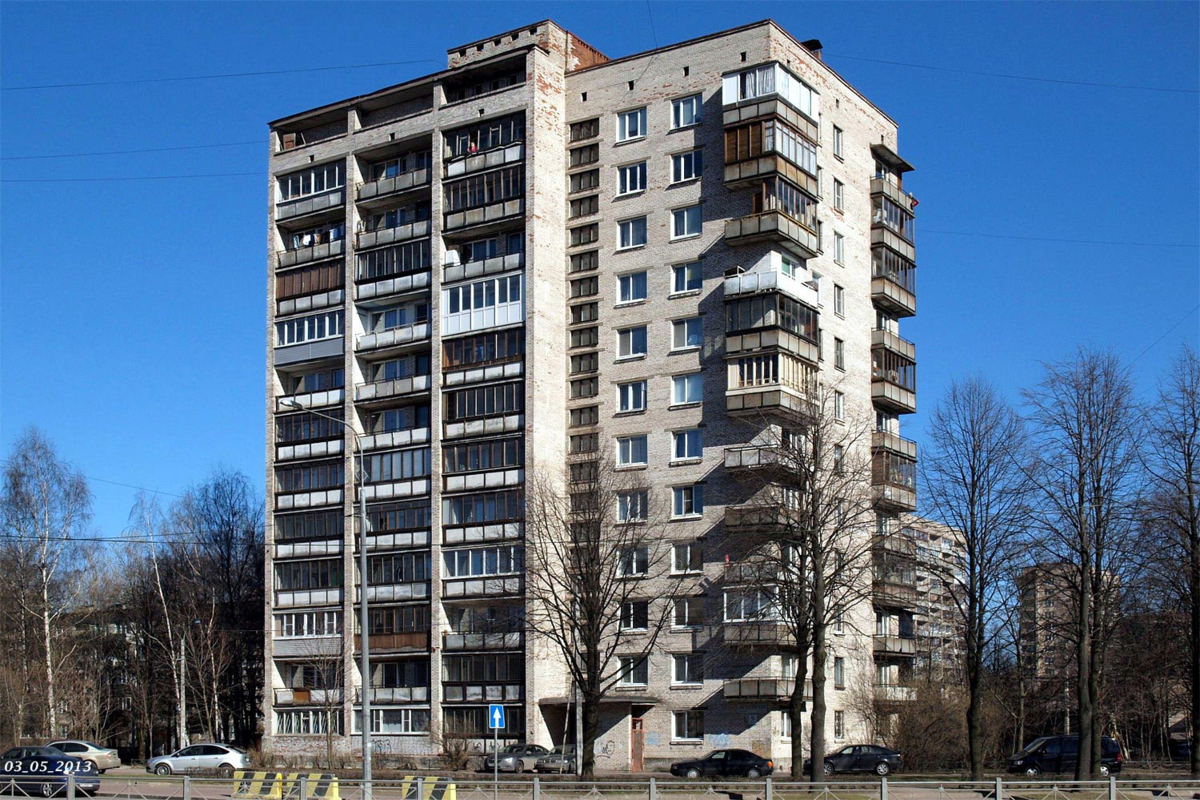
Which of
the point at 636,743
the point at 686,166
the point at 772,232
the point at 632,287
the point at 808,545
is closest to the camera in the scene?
the point at 808,545

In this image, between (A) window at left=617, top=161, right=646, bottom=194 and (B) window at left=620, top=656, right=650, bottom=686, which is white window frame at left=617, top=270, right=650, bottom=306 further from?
(B) window at left=620, top=656, right=650, bottom=686

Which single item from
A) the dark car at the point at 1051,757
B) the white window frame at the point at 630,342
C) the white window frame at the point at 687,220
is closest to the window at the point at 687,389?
the white window frame at the point at 630,342

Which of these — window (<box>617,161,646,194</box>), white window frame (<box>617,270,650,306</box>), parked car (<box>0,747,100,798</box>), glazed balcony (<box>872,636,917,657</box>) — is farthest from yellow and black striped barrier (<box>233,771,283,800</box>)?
window (<box>617,161,646,194</box>)

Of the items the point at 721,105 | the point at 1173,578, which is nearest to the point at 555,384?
the point at 721,105

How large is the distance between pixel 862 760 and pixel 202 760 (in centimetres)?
3042

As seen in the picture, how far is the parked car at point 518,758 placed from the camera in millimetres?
59312

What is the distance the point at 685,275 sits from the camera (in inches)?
2584

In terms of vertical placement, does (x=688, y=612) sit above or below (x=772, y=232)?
below

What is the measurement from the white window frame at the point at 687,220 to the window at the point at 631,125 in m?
4.81

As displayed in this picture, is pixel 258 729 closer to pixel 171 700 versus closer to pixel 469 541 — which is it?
pixel 171 700

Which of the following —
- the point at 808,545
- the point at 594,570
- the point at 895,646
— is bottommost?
→ the point at 895,646

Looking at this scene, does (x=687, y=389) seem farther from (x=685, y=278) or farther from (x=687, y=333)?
(x=685, y=278)

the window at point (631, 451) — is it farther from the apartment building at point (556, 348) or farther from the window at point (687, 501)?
the window at point (687, 501)

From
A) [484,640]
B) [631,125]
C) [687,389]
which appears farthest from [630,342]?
[484,640]
